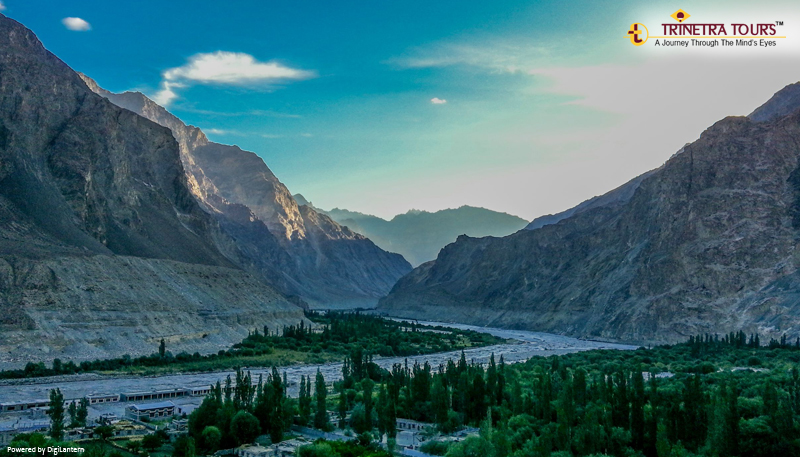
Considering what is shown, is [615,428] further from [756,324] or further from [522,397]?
[756,324]

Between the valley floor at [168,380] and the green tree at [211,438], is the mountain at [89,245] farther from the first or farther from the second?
the green tree at [211,438]

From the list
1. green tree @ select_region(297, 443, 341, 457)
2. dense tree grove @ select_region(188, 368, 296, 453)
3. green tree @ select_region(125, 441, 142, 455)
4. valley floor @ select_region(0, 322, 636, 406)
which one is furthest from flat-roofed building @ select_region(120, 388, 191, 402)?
green tree @ select_region(297, 443, 341, 457)

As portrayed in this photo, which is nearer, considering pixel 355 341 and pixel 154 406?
pixel 154 406

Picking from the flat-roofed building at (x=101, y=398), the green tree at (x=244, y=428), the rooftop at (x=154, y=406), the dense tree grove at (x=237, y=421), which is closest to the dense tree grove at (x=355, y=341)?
the flat-roofed building at (x=101, y=398)

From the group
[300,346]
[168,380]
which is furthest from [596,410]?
[300,346]

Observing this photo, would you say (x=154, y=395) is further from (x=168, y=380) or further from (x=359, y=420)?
(x=359, y=420)

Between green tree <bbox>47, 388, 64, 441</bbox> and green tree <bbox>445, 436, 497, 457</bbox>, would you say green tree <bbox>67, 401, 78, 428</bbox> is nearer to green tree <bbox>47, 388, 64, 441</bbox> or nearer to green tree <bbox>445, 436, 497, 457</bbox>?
green tree <bbox>47, 388, 64, 441</bbox>

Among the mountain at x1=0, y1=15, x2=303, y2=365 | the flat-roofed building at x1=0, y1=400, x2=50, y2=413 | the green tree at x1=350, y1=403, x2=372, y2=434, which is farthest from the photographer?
→ the mountain at x1=0, y1=15, x2=303, y2=365
